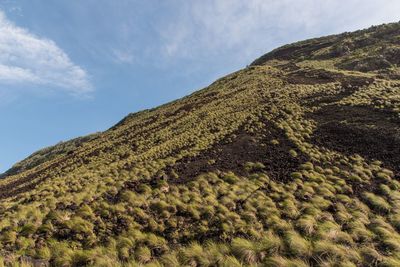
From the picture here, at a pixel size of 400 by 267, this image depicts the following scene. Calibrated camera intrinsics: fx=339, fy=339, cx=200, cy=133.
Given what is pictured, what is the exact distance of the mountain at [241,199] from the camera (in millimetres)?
12703

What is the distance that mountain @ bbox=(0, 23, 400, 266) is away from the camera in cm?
1270

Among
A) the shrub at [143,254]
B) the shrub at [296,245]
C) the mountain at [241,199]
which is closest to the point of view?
the shrub at [296,245]

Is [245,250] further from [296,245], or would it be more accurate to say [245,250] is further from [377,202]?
[377,202]

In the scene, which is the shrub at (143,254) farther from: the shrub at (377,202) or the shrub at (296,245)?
the shrub at (377,202)

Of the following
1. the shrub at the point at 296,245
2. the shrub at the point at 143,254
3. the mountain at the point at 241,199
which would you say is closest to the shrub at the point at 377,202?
the mountain at the point at 241,199

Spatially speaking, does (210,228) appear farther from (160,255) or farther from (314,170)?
(314,170)

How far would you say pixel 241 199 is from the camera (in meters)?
18.4

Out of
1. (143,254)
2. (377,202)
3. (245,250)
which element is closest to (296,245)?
(245,250)

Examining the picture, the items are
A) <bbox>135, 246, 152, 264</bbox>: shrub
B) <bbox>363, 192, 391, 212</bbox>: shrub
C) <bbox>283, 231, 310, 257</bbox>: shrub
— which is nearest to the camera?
<bbox>283, 231, 310, 257</bbox>: shrub

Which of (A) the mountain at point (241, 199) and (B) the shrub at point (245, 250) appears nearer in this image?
(B) the shrub at point (245, 250)

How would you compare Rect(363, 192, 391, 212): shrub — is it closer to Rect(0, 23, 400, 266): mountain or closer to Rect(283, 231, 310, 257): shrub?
Rect(0, 23, 400, 266): mountain

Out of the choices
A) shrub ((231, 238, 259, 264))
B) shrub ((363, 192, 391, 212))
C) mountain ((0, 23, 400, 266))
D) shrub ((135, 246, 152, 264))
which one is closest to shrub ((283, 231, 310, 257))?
mountain ((0, 23, 400, 266))

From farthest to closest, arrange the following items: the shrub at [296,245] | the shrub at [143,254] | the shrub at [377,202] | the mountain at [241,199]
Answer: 1. the shrub at [377,202]
2. the shrub at [143,254]
3. the mountain at [241,199]
4. the shrub at [296,245]

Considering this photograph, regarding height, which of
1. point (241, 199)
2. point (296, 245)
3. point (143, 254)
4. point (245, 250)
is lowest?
point (296, 245)
